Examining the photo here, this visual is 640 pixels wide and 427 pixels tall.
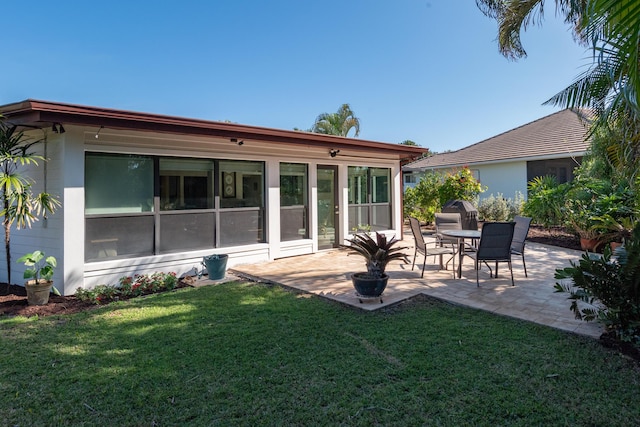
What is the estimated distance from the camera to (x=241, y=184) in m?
7.40

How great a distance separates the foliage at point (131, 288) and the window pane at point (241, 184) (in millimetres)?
1861

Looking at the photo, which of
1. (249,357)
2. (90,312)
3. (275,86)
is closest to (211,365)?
(249,357)

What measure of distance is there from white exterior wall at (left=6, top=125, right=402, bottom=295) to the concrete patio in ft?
2.38

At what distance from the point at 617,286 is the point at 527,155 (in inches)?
555

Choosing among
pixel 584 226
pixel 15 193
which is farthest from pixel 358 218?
pixel 15 193

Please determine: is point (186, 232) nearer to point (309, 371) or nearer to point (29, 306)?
point (29, 306)

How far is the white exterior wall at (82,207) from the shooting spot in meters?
5.31

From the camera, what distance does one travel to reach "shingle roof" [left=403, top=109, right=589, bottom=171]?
14.6 m

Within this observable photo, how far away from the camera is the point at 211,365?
305 cm

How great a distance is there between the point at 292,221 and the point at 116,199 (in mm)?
3649

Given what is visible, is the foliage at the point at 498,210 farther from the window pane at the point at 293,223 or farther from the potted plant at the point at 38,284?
the potted plant at the point at 38,284

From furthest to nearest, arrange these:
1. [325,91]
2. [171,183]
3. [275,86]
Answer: [325,91] < [275,86] < [171,183]

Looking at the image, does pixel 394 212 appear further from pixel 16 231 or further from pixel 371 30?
pixel 16 231

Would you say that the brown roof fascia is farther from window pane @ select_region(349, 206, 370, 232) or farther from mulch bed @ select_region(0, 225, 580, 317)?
mulch bed @ select_region(0, 225, 580, 317)
